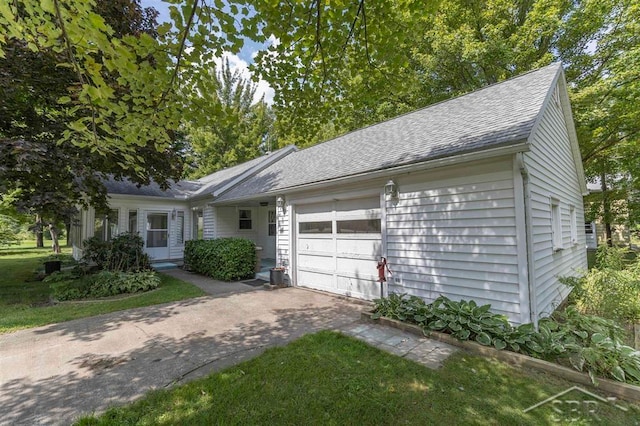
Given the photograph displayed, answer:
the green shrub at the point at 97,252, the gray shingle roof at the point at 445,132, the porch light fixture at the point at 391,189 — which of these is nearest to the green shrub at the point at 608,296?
the gray shingle roof at the point at 445,132

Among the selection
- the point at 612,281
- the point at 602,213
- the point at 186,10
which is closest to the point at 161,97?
the point at 186,10

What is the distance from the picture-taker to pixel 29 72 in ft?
20.8

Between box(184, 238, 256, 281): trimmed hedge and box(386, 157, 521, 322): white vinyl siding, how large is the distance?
5305 millimetres

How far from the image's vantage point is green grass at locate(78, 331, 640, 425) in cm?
266

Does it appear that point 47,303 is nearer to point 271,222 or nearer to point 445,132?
point 271,222

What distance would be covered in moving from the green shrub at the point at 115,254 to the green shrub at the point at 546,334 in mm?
8664

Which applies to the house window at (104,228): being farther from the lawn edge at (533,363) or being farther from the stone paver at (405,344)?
the lawn edge at (533,363)

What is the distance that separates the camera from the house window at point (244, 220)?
1323 cm

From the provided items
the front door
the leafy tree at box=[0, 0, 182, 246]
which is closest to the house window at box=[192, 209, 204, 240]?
the front door

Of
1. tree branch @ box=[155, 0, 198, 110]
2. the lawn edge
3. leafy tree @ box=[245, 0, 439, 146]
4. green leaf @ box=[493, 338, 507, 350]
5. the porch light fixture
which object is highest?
leafy tree @ box=[245, 0, 439, 146]

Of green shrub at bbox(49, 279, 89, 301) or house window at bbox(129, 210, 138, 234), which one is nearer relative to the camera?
green shrub at bbox(49, 279, 89, 301)

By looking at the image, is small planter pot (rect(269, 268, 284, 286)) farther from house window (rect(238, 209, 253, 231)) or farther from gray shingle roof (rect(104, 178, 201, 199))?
gray shingle roof (rect(104, 178, 201, 199))

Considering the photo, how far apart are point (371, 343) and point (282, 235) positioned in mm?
5107

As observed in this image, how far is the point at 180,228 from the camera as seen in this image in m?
14.1
